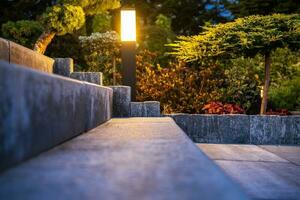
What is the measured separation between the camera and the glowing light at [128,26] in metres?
5.61

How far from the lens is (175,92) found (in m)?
7.47

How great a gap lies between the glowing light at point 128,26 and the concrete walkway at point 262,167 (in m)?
1.93

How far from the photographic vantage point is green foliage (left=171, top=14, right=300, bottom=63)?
5.90m

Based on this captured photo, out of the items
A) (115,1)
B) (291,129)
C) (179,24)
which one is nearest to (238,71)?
(115,1)

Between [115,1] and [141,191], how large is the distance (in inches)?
305

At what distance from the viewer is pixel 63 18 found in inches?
283

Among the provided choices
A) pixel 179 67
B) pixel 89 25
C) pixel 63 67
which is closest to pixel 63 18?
pixel 179 67

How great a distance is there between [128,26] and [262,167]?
3.13 metres

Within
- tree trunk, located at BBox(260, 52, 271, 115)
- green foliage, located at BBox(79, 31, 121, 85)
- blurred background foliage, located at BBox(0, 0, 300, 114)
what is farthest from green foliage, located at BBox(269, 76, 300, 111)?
green foliage, located at BBox(79, 31, 121, 85)

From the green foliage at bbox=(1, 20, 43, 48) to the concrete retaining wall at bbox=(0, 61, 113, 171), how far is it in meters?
6.95

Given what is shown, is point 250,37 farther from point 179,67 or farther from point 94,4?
point 94,4

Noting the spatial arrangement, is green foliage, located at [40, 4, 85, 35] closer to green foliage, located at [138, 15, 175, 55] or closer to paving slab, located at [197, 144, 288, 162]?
paving slab, located at [197, 144, 288, 162]

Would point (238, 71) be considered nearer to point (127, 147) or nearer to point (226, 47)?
point (226, 47)

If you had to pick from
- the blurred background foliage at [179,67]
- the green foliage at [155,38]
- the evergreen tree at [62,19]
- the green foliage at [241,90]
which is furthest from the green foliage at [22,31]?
the green foliage at [241,90]
